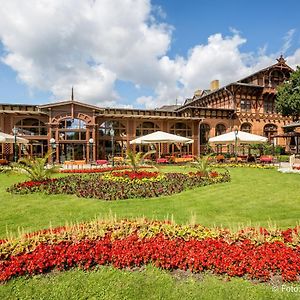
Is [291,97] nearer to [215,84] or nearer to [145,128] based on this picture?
[215,84]

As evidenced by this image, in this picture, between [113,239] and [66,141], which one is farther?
[66,141]

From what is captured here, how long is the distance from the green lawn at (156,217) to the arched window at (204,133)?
72.8 feet

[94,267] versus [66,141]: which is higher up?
[66,141]

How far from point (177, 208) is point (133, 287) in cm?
387

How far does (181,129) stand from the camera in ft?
102

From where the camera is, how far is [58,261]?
3.80m

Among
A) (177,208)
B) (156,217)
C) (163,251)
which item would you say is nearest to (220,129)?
(177,208)

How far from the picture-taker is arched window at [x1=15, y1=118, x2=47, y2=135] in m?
26.0

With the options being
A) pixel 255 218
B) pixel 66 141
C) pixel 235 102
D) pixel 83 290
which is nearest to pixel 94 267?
pixel 83 290

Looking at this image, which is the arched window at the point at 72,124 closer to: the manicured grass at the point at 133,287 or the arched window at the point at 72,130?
the arched window at the point at 72,130

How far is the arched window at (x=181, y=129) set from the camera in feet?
101

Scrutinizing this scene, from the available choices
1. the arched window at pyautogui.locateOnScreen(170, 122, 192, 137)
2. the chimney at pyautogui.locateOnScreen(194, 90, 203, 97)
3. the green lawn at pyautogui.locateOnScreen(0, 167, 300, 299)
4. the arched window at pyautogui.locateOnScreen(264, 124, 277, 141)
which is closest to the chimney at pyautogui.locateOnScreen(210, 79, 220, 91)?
the chimney at pyautogui.locateOnScreen(194, 90, 203, 97)

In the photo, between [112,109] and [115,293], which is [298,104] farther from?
[115,293]

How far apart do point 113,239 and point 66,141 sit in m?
23.3
